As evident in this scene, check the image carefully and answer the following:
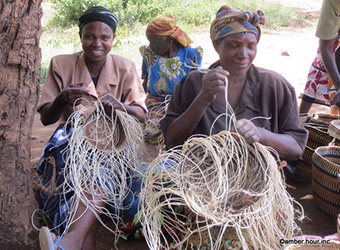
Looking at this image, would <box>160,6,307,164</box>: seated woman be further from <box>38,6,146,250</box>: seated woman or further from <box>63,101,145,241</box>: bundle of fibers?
<box>38,6,146,250</box>: seated woman

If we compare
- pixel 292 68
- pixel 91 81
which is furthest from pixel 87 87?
pixel 292 68

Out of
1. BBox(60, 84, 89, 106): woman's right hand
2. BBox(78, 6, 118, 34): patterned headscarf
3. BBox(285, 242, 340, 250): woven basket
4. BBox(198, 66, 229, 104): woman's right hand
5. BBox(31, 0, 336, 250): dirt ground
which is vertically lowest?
BBox(31, 0, 336, 250): dirt ground

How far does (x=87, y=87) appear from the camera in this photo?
255 centimetres

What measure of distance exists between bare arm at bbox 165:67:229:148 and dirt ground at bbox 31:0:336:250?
0.59 m

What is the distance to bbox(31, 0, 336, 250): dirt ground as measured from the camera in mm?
2451

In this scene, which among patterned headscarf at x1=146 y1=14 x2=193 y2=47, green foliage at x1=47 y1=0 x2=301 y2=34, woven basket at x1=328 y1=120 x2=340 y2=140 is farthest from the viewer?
green foliage at x1=47 y1=0 x2=301 y2=34

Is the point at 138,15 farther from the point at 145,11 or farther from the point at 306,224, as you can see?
the point at 306,224

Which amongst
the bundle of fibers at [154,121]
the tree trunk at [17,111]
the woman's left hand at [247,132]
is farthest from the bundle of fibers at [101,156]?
the bundle of fibers at [154,121]

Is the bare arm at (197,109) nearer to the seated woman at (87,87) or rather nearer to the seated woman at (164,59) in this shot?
the seated woman at (87,87)

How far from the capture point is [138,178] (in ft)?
8.28

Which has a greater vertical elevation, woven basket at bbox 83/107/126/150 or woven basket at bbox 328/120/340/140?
woven basket at bbox 83/107/126/150

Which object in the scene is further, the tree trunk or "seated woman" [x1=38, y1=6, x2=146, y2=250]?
"seated woman" [x1=38, y1=6, x2=146, y2=250]

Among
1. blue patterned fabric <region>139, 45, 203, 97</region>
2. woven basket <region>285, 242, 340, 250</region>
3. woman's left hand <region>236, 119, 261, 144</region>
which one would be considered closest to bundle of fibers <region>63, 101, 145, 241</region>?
woman's left hand <region>236, 119, 261, 144</region>

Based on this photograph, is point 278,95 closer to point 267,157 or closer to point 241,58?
point 241,58
